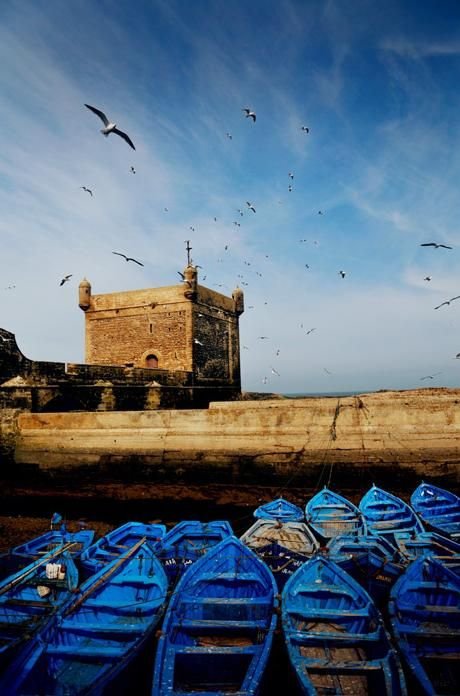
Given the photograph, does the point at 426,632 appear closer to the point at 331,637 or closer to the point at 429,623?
the point at 429,623

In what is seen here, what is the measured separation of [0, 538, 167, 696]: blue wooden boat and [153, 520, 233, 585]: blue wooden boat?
2.12 feet

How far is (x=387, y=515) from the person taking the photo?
286 inches

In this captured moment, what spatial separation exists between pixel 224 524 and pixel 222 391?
15.1 meters

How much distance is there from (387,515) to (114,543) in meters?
4.99

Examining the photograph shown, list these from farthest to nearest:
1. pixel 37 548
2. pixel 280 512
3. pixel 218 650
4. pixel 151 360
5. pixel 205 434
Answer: pixel 151 360, pixel 205 434, pixel 280 512, pixel 37 548, pixel 218 650

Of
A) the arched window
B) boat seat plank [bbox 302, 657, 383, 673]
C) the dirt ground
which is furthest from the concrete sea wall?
the arched window

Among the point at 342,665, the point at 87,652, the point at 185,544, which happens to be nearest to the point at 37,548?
the point at 185,544

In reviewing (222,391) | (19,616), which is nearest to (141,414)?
(19,616)

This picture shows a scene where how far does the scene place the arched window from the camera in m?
22.4

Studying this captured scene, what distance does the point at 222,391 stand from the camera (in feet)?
71.9

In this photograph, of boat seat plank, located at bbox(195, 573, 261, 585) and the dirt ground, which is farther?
the dirt ground

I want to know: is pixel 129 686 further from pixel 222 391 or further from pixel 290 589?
pixel 222 391

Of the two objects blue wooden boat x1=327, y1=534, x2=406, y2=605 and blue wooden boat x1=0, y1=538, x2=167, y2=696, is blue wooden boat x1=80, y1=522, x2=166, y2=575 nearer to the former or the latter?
blue wooden boat x1=0, y1=538, x2=167, y2=696

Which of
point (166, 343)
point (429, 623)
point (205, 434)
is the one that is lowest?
point (429, 623)
